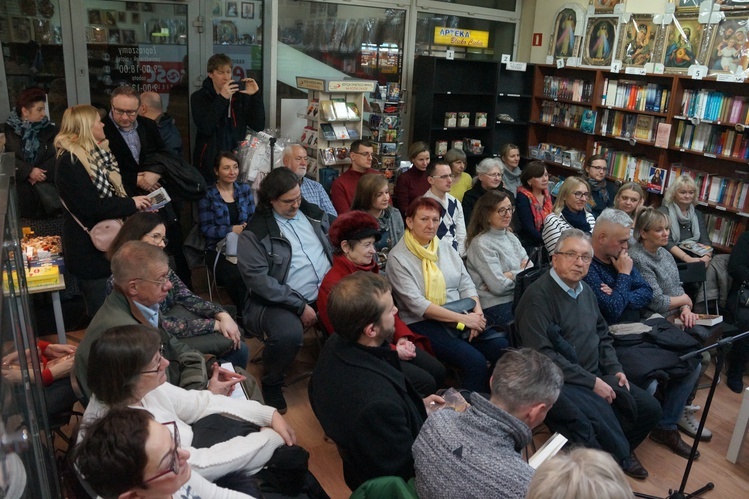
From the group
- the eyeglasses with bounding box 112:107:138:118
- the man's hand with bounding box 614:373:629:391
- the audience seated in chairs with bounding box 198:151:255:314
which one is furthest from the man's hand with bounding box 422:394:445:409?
the eyeglasses with bounding box 112:107:138:118

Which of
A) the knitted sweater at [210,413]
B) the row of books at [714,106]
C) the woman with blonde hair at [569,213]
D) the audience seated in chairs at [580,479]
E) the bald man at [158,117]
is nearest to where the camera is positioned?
the audience seated in chairs at [580,479]

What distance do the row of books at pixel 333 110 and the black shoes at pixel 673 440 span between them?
3.87m

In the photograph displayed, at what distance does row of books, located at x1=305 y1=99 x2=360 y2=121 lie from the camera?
588cm

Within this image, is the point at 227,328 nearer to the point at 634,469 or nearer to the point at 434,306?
the point at 434,306

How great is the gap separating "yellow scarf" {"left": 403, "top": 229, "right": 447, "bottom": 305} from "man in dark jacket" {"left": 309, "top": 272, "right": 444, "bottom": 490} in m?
1.18

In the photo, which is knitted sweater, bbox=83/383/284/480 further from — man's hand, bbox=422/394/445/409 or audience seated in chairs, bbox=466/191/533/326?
audience seated in chairs, bbox=466/191/533/326

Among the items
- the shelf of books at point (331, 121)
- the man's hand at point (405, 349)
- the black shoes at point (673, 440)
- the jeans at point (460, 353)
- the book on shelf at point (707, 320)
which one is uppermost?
the shelf of books at point (331, 121)

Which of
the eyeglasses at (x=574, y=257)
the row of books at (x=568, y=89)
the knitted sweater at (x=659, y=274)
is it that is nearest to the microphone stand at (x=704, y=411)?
the eyeglasses at (x=574, y=257)

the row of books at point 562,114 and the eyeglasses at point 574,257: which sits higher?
the row of books at point 562,114

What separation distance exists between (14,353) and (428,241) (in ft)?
8.39

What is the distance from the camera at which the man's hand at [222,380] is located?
266 cm

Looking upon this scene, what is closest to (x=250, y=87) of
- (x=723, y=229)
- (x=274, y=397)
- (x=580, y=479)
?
(x=274, y=397)

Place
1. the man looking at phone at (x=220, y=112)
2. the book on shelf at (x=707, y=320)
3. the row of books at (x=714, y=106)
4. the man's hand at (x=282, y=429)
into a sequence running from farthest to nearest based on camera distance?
1. the row of books at (x=714, y=106)
2. the man looking at phone at (x=220, y=112)
3. the book on shelf at (x=707, y=320)
4. the man's hand at (x=282, y=429)

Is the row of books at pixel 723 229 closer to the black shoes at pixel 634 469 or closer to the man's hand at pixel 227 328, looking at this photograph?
the black shoes at pixel 634 469
